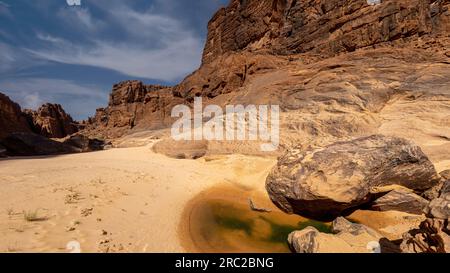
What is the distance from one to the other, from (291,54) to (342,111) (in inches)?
544

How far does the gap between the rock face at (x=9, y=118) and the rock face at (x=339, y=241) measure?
123ft

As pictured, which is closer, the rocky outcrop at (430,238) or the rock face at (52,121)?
the rocky outcrop at (430,238)

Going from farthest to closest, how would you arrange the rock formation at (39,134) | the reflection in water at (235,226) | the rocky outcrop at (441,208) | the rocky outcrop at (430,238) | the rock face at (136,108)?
the rock face at (136,108)
the rock formation at (39,134)
the reflection in water at (235,226)
the rocky outcrop at (441,208)
the rocky outcrop at (430,238)

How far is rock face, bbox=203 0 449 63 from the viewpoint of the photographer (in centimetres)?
1647

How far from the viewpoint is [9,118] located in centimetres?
3353

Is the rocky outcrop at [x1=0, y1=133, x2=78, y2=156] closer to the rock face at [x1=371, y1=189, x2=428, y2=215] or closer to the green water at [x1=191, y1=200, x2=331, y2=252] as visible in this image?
the green water at [x1=191, y1=200, x2=331, y2=252]

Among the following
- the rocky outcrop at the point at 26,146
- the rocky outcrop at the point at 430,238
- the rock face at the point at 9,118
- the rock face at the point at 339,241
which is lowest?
the rock face at the point at 339,241

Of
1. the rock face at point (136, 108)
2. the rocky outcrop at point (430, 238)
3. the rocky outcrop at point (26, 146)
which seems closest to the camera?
the rocky outcrop at point (430, 238)

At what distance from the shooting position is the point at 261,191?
8258 mm

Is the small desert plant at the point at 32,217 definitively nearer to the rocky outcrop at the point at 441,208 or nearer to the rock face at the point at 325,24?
the rocky outcrop at the point at 441,208

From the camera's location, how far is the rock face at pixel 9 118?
31516 mm

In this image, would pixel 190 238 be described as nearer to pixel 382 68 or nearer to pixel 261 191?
pixel 261 191

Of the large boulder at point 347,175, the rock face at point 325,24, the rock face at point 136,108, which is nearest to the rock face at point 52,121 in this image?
the rock face at point 136,108

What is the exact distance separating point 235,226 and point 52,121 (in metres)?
62.5
